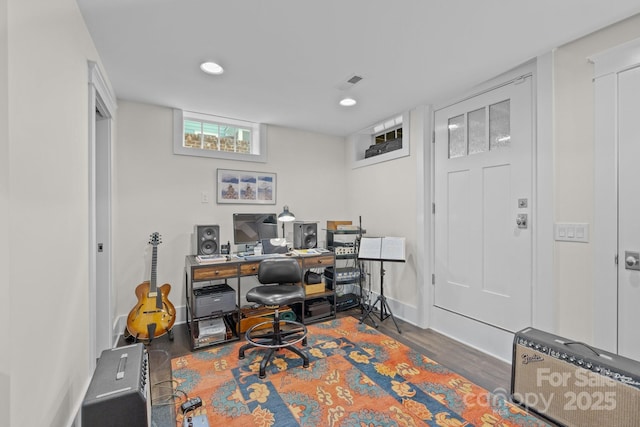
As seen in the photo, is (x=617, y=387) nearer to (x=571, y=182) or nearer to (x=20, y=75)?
(x=571, y=182)

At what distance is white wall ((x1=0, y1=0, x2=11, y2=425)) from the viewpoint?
85 centimetres

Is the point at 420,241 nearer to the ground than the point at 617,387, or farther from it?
farther from it

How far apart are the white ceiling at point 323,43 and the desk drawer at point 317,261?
1681mm

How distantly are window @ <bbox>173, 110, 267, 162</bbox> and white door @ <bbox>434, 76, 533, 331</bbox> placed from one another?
2.15 m

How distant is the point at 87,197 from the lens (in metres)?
1.80

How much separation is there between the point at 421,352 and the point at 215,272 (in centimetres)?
197

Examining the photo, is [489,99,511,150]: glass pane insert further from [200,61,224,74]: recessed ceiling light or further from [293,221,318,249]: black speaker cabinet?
[200,61,224,74]: recessed ceiling light

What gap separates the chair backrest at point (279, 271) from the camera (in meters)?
2.63

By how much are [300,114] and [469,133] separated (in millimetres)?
1784

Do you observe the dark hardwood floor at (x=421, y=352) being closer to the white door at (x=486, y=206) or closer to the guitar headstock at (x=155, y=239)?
the white door at (x=486, y=206)

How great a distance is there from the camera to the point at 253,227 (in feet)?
10.8

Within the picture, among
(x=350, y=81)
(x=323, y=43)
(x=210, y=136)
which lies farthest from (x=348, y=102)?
(x=210, y=136)

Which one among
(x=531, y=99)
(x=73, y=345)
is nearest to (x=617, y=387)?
(x=531, y=99)

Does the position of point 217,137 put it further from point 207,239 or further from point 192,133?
point 207,239
